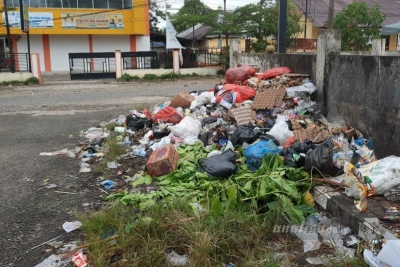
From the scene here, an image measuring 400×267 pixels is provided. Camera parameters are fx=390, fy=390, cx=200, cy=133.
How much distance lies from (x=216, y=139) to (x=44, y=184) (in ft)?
7.58

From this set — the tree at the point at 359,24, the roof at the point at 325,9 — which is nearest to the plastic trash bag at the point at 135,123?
the tree at the point at 359,24

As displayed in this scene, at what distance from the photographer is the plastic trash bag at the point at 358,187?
10.8ft

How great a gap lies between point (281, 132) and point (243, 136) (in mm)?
495

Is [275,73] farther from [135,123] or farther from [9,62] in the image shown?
[9,62]

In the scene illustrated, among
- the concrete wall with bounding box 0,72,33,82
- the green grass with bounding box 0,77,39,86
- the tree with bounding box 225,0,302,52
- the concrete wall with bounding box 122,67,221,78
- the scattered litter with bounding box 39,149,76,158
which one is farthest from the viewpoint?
the tree with bounding box 225,0,302,52

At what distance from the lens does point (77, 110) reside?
33.4ft

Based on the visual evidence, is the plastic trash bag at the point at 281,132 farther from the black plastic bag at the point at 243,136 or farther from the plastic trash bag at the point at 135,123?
the plastic trash bag at the point at 135,123

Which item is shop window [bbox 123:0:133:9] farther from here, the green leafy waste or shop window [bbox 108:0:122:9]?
the green leafy waste

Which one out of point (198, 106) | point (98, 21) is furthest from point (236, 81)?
point (98, 21)

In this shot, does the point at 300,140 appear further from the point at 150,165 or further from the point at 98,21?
the point at 98,21

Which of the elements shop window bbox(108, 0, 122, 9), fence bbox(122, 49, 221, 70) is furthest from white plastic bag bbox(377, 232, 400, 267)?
shop window bbox(108, 0, 122, 9)

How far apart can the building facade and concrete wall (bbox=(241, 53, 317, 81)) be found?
19.6m

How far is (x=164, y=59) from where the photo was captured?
2142 centimetres

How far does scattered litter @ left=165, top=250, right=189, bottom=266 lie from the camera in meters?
2.76
